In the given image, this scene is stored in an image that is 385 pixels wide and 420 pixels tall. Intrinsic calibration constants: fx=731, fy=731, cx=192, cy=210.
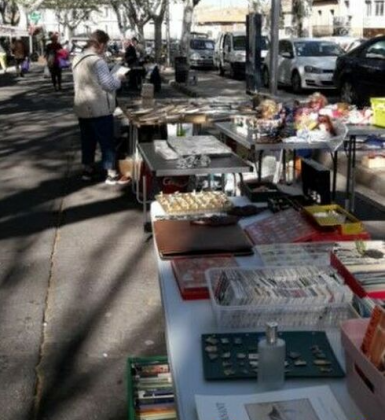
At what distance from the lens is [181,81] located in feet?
77.3

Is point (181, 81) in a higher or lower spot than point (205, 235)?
lower

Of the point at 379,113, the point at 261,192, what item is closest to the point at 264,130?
the point at 379,113

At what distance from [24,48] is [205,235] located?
2861 cm

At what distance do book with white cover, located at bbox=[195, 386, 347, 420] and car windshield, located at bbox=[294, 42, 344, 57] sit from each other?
18557 millimetres

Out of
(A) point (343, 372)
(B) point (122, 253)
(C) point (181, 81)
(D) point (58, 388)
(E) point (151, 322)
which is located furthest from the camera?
(C) point (181, 81)

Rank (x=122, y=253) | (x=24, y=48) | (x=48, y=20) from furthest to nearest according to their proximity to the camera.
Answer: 1. (x=48, y=20)
2. (x=24, y=48)
3. (x=122, y=253)

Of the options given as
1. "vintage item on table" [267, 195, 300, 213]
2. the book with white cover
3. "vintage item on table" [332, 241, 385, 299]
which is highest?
"vintage item on table" [332, 241, 385, 299]

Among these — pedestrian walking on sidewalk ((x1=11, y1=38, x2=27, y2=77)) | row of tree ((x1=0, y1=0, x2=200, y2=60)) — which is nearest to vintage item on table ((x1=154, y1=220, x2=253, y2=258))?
row of tree ((x1=0, y1=0, x2=200, y2=60))

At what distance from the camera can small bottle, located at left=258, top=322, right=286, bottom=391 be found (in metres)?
1.91

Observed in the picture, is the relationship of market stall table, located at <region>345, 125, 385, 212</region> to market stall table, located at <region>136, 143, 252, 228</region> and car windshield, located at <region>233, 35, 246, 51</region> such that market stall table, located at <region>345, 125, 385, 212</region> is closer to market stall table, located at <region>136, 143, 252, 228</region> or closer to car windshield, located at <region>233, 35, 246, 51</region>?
market stall table, located at <region>136, 143, 252, 228</region>

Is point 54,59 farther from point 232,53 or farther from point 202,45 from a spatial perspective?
point 202,45

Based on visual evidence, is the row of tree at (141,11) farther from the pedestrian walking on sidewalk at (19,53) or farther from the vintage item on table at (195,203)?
the vintage item on table at (195,203)

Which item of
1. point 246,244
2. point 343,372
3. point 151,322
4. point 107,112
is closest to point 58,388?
point 151,322

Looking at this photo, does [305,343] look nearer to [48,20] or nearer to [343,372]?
[343,372]
